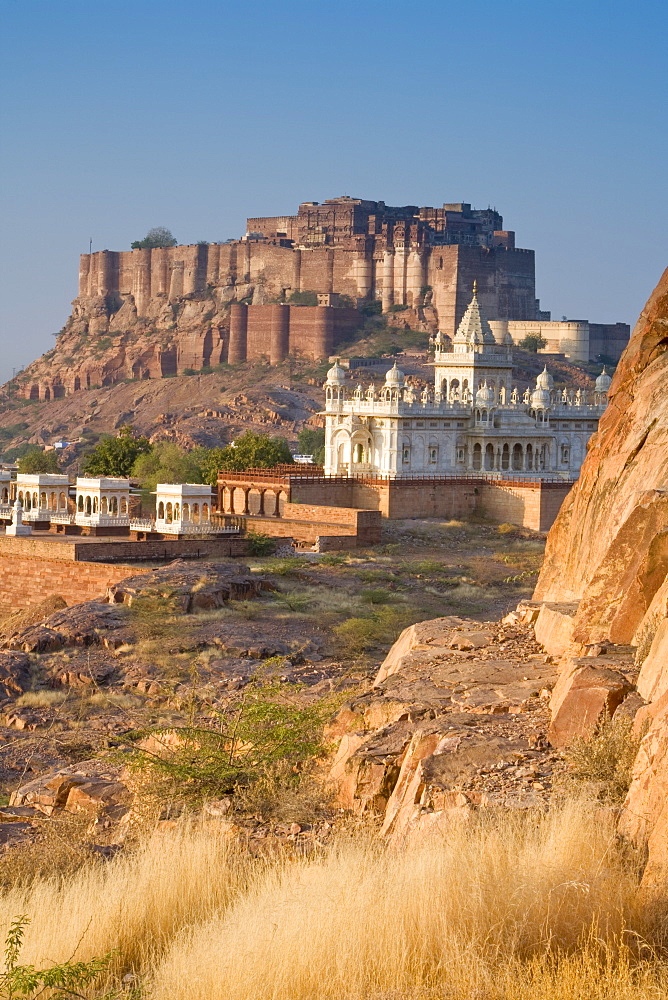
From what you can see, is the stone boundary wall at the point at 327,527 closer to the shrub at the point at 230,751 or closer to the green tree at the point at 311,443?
the shrub at the point at 230,751

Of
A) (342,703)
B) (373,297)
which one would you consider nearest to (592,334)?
(373,297)

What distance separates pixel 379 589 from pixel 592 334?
2555 inches

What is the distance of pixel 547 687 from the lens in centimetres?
953

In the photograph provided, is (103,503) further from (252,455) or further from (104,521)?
(252,455)

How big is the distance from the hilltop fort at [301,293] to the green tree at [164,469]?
36.4 m

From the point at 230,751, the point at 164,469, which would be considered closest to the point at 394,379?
the point at 164,469

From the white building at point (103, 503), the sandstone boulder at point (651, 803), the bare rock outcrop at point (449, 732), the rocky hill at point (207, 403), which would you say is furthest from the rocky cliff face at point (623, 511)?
the rocky hill at point (207, 403)

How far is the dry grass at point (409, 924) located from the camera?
19.7ft

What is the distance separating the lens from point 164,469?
46.6 meters

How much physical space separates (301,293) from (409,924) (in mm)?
89275

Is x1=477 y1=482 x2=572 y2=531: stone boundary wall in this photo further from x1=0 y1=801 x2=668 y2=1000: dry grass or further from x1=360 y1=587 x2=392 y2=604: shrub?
x1=0 y1=801 x2=668 y2=1000: dry grass

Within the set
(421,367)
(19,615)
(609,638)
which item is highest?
(421,367)

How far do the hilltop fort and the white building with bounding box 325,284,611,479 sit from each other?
35862mm

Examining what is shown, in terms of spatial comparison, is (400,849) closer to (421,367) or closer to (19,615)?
(19,615)
